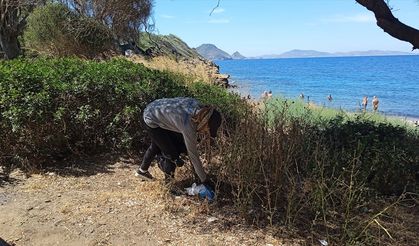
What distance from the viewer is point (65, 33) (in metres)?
18.5

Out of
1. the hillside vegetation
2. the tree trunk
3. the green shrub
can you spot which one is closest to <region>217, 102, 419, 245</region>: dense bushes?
the hillside vegetation

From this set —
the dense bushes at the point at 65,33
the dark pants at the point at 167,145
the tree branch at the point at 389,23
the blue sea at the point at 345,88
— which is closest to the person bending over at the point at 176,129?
the dark pants at the point at 167,145

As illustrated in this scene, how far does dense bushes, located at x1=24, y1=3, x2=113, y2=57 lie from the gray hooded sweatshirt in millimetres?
13983

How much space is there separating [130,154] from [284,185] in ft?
7.99

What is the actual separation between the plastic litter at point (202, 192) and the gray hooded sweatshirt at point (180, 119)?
9 cm

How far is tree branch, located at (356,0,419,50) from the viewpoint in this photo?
19.6ft

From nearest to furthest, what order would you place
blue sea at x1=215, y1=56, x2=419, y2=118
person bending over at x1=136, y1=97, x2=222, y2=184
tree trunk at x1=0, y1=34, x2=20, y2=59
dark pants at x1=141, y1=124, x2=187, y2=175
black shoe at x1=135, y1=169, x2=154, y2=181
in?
1. person bending over at x1=136, y1=97, x2=222, y2=184
2. dark pants at x1=141, y1=124, x2=187, y2=175
3. black shoe at x1=135, y1=169, x2=154, y2=181
4. tree trunk at x1=0, y1=34, x2=20, y2=59
5. blue sea at x1=215, y1=56, x2=419, y2=118

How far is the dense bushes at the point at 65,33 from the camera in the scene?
718 inches

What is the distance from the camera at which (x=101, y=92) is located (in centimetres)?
607

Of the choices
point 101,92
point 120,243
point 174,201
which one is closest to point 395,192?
point 174,201

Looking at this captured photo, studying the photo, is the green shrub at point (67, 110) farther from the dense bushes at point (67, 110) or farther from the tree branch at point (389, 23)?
the tree branch at point (389, 23)

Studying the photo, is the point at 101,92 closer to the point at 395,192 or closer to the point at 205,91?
the point at 205,91

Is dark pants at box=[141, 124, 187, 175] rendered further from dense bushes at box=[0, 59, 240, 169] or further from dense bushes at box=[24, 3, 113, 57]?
dense bushes at box=[24, 3, 113, 57]

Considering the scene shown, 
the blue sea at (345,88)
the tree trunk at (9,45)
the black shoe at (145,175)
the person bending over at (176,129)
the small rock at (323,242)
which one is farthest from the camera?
the blue sea at (345,88)
